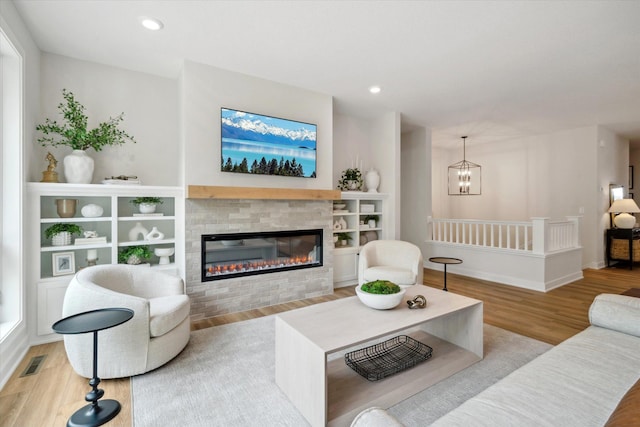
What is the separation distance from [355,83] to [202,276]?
9.70ft

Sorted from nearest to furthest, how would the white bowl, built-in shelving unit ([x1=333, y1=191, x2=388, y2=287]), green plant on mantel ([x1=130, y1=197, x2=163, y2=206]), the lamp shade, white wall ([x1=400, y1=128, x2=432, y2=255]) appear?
the white bowl < green plant on mantel ([x1=130, y1=197, x2=163, y2=206]) < built-in shelving unit ([x1=333, y1=191, x2=388, y2=287]) < the lamp shade < white wall ([x1=400, y1=128, x2=432, y2=255])

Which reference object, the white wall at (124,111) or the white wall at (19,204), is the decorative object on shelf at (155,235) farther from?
the white wall at (19,204)

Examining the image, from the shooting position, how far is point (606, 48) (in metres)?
2.92

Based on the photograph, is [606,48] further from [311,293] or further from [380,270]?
[311,293]

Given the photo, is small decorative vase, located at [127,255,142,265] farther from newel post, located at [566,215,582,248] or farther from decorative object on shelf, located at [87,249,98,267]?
newel post, located at [566,215,582,248]

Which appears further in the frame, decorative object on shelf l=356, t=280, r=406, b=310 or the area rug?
decorative object on shelf l=356, t=280, r=406, b=310

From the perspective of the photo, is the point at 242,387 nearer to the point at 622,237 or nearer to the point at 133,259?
the point at 133,259

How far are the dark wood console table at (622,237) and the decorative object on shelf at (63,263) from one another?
28.3ft

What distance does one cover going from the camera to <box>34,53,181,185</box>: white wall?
122 inches

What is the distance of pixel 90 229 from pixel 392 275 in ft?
10.9

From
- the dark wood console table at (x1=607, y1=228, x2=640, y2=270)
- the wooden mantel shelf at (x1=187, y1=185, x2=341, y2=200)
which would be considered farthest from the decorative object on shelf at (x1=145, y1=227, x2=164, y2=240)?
the dark wood console table at (x1=607, y1=228, x2=640, y2=270)

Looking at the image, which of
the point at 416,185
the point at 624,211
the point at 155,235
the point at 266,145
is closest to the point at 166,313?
the point at 155,235

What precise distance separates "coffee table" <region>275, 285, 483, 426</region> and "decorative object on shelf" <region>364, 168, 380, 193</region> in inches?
107

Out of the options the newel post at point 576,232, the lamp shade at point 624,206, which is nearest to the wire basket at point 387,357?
the newel post at point 576,232
